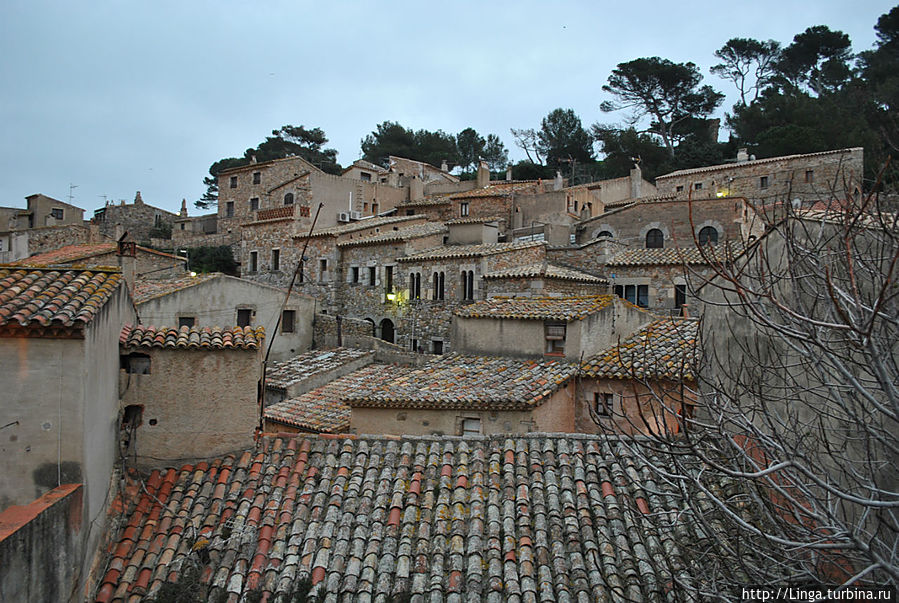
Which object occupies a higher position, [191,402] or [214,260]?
[214,260]

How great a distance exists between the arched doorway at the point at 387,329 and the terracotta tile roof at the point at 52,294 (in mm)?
19529

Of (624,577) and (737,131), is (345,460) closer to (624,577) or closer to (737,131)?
(624,577)

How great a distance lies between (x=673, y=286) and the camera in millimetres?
22828

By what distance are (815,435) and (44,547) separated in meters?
6.97

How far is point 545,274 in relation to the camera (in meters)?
21.2

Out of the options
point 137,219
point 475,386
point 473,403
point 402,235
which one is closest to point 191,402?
point 473,403

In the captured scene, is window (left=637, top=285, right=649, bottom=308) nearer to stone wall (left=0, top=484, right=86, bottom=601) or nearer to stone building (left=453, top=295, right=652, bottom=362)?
stone building (left=453, top=295, right=652, bottom=362)

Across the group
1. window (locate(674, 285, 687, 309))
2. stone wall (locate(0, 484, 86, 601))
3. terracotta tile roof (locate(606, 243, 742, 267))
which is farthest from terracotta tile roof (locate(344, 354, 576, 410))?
terracotta tile roof (locate(606, 243, 742, 267))

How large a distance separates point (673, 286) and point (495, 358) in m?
10.1

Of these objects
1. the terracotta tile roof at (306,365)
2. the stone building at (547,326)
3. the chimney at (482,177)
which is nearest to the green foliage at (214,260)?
the chimney at (482,177)

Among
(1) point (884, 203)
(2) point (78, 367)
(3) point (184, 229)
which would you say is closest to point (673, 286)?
(1) point (884, 203)

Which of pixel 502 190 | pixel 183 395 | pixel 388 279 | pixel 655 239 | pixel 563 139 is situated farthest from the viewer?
pixel 563 139

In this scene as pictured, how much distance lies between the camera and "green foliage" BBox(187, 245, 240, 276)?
40.1 m

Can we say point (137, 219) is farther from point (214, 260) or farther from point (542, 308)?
point (542, 308)
